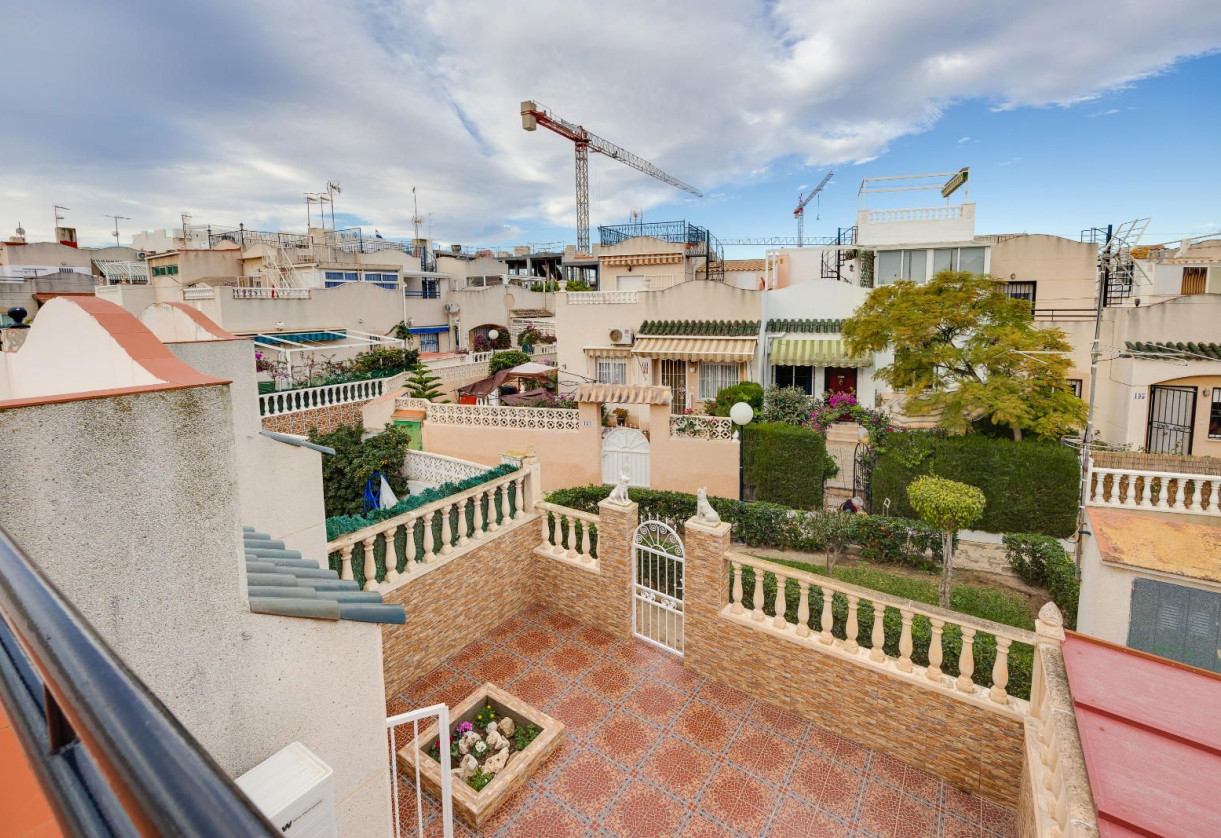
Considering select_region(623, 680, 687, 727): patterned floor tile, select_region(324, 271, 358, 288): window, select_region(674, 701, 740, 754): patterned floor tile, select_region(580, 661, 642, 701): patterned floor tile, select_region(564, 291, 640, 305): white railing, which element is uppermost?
select_region(324, 271, 358, 288): window

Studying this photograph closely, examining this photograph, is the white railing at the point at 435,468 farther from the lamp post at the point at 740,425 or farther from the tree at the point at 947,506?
the tree at the point at 947,506

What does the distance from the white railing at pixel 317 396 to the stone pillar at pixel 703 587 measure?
13.8m

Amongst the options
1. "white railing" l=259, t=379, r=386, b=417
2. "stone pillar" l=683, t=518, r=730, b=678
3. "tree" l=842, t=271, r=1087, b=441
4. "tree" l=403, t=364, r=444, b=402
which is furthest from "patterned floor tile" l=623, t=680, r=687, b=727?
"tree" l=403, t=364, r=444, b=402

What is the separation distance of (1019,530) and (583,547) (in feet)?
40.5

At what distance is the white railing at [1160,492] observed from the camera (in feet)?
39.1

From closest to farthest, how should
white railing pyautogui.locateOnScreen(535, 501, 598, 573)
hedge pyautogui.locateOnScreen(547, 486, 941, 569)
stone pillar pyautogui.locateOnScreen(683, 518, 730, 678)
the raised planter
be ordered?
1. the raised planter
2. stone pillar pyautogui.locateOnScreen(683, 518, 730, 678)
3. white railing pyautogui.locateOnScreen(535, 501, 598, 573)
4. hedge pyautogui.locateOnScreen(547, 486, 941, 569)

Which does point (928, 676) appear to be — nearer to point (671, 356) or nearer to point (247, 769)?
point (247, 769)

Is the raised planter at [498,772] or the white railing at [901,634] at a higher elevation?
the white railing at [901,634]

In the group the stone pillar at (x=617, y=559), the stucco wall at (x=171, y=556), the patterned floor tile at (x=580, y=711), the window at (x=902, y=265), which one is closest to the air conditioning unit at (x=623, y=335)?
the window at (x=902, y=265)

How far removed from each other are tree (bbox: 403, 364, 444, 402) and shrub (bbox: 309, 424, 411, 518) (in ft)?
16.9

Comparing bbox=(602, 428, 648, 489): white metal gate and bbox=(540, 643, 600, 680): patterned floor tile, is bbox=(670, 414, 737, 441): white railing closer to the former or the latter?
bbox=(602, 428, 648, 489): white metal gate

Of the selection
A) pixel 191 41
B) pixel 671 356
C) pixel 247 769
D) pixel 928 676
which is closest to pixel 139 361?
pixel 247 769

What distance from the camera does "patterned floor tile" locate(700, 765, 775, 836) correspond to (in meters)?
6.57

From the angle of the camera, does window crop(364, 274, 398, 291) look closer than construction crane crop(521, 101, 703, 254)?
Yes
